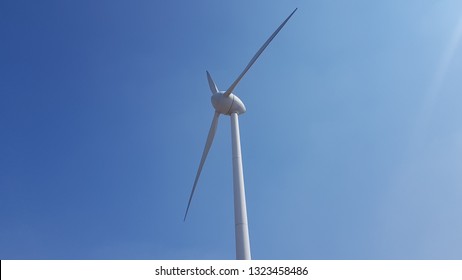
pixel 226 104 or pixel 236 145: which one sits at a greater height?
pixel 226 104

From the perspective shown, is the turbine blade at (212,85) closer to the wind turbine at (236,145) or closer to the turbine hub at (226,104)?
the wind turbine at (236,145)

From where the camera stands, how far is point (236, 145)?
24.5 metres

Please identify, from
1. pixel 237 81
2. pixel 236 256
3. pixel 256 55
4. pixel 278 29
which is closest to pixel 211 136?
pixel 237 81

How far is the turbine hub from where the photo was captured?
27422mm

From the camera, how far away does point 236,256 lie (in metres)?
19.6

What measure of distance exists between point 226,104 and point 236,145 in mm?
4087

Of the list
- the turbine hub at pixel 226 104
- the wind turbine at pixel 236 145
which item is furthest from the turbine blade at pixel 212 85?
the turbine hub at pixel 226 104

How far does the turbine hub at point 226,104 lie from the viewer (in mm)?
27422

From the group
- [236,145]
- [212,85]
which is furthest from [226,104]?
[212,85]

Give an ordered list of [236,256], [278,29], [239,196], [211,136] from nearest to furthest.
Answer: [236,256] → [239,196] → [278,29] → [211,136]

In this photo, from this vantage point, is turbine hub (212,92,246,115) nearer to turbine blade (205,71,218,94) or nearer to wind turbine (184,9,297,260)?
wind turbine (184,9,297,260)

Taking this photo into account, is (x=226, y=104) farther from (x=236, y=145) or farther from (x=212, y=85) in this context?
(x=212, y=85)
